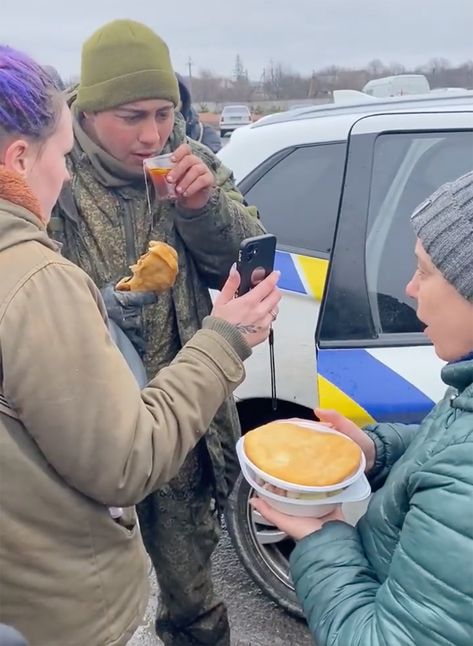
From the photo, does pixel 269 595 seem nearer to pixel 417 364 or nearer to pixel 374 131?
pixel 417 364

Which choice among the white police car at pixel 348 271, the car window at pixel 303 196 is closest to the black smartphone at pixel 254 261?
the white police car at pixel 348 271

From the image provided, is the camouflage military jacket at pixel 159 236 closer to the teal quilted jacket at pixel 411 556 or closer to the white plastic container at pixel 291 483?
the white plastic container at pixel 291 483

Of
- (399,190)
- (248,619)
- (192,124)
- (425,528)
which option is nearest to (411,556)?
(425,528)

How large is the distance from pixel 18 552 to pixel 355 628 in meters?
0.58

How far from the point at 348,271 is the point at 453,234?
1.30 m

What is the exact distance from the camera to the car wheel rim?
2736 millimetres

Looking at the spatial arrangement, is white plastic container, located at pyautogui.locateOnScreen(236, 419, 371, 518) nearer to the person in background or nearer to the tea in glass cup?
the tea in glass cup

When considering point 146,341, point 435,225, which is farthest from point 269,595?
point 435,225

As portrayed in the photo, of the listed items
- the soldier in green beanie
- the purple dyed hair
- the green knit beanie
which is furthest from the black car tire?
the purple dyed hair

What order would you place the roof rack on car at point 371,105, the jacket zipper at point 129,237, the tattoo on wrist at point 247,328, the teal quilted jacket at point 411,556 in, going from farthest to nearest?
the roof rack on car at point 371,105, the jacket zipper at point 129,237, the tattoo on wrist at point 247,328, the teal quilted jacket at point 411,556

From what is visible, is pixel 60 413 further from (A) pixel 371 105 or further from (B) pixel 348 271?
(A) pixel 371 105

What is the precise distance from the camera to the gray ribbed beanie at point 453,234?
3.89ft

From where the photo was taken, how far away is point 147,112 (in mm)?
1969

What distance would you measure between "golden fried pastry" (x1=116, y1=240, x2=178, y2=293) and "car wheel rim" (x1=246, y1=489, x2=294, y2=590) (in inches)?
47.5
